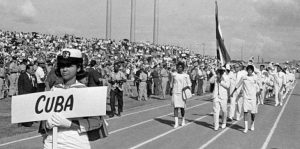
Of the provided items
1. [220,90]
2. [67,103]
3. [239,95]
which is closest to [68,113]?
[67,103]

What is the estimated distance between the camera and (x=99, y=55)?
36625mm

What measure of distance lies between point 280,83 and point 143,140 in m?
14.0

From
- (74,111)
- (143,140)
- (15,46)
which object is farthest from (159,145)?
(15,46)

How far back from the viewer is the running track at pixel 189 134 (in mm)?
10086

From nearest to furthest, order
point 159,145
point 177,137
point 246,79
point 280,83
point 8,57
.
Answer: point 159,145 < point 177,137 < point 246,79 < point 280,83 < point 8,57

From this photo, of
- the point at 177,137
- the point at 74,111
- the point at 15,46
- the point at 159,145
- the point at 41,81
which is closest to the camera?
the point at 74,111

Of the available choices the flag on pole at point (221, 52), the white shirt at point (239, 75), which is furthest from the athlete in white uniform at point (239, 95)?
the flag on pole at point (221, 52)

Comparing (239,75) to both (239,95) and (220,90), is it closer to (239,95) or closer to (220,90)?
(239,95)

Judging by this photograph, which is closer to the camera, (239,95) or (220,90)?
(220,90)

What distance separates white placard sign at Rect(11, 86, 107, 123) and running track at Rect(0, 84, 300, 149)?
5.65 m

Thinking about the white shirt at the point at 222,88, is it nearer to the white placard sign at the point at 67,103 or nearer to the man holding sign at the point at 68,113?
the man holding sign at the point at 68,113

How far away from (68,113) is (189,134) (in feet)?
27.6

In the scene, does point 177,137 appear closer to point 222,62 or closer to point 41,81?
point 222,62

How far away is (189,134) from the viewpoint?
39.2 feet
